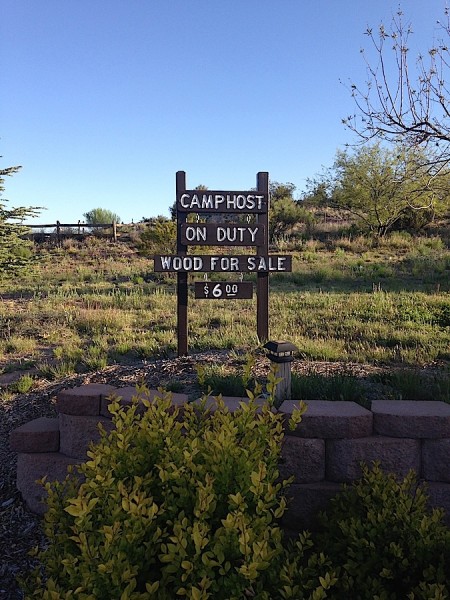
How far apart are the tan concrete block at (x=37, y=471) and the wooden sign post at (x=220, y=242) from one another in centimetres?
268

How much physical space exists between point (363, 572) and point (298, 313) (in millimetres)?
6734

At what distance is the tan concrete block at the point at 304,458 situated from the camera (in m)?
3.12

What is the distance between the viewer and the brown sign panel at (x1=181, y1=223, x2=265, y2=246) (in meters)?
6.43

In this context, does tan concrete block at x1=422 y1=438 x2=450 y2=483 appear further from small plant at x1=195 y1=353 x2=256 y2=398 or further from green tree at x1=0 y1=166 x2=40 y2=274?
green tree at x1=0 y1=166 x2=40 y2=274

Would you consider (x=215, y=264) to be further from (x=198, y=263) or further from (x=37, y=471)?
(x=37, y=471)

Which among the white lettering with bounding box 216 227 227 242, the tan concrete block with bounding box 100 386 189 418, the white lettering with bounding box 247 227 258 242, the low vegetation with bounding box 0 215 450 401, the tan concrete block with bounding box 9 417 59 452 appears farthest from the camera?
the white lettering with bounding box 247 227 258 242

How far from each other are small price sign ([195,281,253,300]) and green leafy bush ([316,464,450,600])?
425cm

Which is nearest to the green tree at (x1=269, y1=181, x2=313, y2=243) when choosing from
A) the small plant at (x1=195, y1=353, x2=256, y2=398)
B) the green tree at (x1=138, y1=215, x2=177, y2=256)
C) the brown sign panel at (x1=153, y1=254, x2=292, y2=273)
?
the green tree at (x1=138, y1=215, x2=177, y2=256)

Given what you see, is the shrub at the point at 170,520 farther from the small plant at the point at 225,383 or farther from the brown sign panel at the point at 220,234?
the brown sign panel at the point at 220,234

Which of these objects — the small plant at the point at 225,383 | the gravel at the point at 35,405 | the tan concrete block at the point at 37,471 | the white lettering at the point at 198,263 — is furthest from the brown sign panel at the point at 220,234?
the tan concrete block at the point at 37,471

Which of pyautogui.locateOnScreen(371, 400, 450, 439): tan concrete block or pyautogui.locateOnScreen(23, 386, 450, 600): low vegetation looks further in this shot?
pyautogui.locateOnScreen(371, 400, 450, 439): tan concrete block

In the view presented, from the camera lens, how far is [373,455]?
309 cm

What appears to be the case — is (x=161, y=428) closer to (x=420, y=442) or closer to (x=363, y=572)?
(x=363, y=572)

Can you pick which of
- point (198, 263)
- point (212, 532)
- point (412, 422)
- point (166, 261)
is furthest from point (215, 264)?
point (212, 532)
